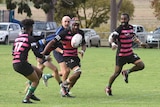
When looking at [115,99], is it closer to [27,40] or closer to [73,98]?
[73,98]

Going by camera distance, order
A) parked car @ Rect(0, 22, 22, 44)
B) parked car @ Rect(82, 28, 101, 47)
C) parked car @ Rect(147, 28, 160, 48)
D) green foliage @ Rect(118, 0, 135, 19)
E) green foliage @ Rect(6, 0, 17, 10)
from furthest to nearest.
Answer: green foliage @ Rect(118, 0, 135, 19) < green foliage @ Rect(6, 0, 17, 10) < parked car @ Rect(82, 28, 101, 47) < parked car @ Rect(0, 22, 22, 44) < parked car @ Rect(147, 28, 160, 48)

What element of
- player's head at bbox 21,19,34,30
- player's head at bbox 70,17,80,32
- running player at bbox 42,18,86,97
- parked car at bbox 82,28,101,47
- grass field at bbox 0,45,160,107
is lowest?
parked car at bbox 82,28,101,47

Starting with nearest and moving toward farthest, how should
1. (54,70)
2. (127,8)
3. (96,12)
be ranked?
1. (54,70)
2. (96,12)
3. (127,8)

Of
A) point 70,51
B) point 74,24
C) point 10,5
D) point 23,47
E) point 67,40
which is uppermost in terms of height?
point 74,24

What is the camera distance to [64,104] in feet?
47.2

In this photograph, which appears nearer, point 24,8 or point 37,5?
point 37,5

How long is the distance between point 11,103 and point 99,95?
2902 millimetres

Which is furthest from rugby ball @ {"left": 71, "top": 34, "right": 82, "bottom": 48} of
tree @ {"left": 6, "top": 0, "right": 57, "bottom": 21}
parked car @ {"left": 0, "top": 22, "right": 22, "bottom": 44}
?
tree @ {"left": 6, "top": 0, "right": 57, "bottom": 21}

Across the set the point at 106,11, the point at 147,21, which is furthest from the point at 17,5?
the point at 147,21

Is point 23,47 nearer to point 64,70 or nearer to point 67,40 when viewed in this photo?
point 67,40

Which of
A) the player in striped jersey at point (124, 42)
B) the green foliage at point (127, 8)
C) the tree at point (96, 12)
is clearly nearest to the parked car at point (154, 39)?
the tree at point (96, 12)

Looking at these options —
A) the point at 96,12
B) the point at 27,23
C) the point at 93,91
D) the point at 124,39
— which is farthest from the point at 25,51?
the point at 96,12

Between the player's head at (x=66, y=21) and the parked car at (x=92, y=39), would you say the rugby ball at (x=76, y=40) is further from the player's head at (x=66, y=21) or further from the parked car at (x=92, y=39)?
the parked car at (x=92, y=39)

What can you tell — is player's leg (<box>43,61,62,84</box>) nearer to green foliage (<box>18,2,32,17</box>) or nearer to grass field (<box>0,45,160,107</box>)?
grass field (<box>0,45,160,107</box>)
